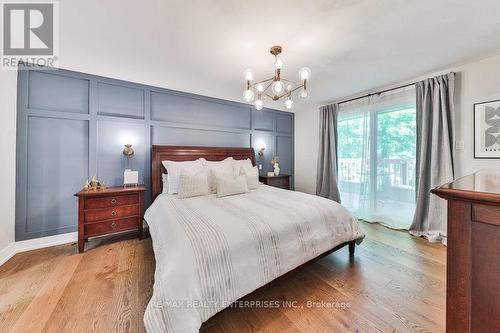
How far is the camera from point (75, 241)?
9.18ft

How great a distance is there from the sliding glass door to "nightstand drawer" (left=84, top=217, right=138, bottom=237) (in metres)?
3.93

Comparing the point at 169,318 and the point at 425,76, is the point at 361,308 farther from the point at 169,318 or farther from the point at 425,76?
the point at 425,76

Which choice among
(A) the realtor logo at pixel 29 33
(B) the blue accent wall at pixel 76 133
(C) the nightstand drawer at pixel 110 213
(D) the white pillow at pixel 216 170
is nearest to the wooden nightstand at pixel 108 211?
(C) the nightstand drawer at pixel 110 213

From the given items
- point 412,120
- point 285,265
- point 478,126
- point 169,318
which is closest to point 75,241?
point 169,318

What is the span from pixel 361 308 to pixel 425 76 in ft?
11.0

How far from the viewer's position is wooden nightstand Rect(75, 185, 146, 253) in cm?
246

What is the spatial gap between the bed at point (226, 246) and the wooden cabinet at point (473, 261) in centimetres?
107

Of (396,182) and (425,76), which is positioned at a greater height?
(425,76)

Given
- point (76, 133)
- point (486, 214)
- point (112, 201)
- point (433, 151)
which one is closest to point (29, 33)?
point (76, 133)

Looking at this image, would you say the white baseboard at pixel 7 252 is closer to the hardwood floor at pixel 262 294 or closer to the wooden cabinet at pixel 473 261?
the hardwood floor at pixel 262 294

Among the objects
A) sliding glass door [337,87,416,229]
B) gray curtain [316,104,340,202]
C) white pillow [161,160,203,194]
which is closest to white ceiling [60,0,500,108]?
sliding glass door [337,87,416,229]

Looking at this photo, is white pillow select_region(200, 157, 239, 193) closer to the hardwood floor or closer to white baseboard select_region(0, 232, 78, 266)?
the hardwood floor

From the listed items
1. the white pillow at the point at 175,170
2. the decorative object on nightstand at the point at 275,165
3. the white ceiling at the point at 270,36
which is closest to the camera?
the white ceiling at the point at 270,36

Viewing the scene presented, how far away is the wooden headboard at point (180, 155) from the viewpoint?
3197 millimetres
